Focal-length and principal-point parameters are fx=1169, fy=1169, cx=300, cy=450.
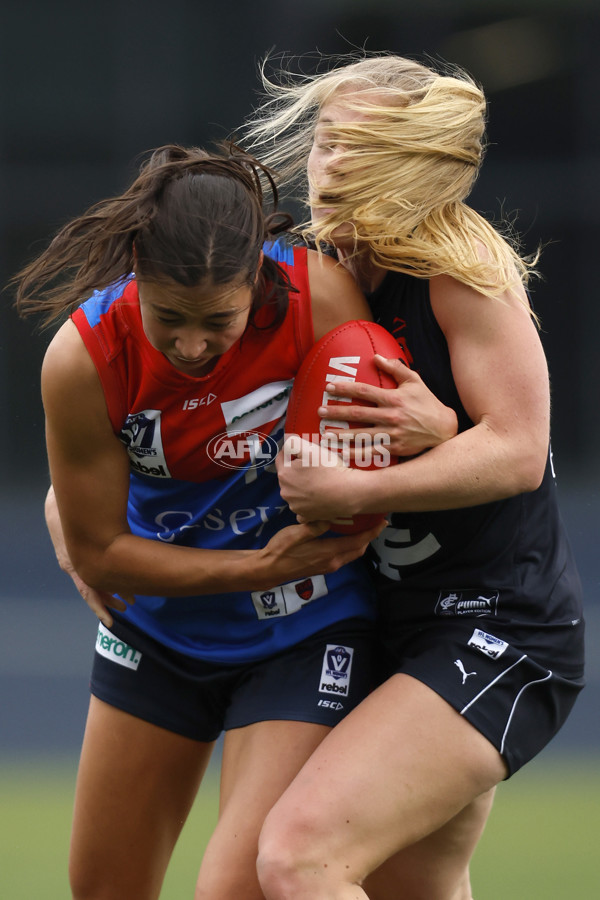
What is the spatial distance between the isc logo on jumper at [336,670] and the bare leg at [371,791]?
16cm

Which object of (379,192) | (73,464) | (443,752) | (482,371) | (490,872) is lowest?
(490,872)

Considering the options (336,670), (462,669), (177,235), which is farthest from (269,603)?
(177,235)

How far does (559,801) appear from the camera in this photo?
4453mm

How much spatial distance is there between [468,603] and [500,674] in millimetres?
161

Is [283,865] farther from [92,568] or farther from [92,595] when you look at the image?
[92,595]

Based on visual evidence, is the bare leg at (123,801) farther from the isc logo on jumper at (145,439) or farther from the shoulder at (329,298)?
the shoulder at (329,298)

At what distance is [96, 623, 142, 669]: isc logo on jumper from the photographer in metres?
2.61

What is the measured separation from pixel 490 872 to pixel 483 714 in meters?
1.87

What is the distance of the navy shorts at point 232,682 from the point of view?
7.66ft

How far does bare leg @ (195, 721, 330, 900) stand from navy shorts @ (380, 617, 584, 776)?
259mm

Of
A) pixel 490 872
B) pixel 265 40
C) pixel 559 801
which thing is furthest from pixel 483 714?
pixel 265 40

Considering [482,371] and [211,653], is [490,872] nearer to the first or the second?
[211,653]

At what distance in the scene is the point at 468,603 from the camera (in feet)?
7.59

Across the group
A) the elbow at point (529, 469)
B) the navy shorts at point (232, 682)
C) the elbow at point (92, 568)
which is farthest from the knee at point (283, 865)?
the elbow at point (529, 469)
